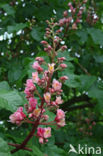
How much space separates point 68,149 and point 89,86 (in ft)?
2.23

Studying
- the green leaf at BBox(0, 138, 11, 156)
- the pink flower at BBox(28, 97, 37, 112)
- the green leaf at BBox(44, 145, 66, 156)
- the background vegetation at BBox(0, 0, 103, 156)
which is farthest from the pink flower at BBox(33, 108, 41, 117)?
the background vegetation at BBox(0, 0, 103, 156)

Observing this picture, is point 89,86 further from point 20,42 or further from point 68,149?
point 20,42

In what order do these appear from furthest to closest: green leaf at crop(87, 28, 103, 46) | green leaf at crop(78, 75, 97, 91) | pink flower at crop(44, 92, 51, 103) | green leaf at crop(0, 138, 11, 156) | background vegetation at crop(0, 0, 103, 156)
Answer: green leaf at crop(87, 28, 103, 46)
background vegetation at crop(0, 0, 103, 156)
green leaf at crop(78, 75, 97, 91)
pink flower at crop(44, 92, 51, 103)
green leaf at crop(0, 138, 11, 156)

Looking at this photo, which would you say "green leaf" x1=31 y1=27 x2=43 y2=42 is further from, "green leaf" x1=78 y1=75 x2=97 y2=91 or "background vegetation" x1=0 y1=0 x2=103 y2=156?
"green leaf" x1=78 y1=75 x2=97 y2=91

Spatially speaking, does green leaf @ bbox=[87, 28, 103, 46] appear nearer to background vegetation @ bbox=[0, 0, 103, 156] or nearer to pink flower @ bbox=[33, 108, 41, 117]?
background vegetation @ bbox=[0, 0, 103, 156]

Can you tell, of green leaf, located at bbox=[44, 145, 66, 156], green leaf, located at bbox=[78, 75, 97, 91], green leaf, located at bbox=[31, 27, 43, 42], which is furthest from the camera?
green leaf, located at bbox=[31, 27, 43, 42]

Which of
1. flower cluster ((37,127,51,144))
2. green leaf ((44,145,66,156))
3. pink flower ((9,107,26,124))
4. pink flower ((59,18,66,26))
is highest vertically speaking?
pink flower ((59,18,66,26))

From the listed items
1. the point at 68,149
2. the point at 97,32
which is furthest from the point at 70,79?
the point at 97,32

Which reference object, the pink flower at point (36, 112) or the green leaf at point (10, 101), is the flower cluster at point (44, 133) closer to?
the pink flower at point (36, 112)

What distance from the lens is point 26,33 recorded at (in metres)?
3.57

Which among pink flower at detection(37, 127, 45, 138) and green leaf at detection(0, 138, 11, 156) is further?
pink flower at detection(37, 127, 45, 138)

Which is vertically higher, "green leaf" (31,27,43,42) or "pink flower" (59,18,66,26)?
"pink flower" (59,18,66,26)

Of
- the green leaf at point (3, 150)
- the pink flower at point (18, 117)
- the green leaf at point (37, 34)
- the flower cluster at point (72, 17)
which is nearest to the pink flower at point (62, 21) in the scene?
the flower cluster at point (72, 17)

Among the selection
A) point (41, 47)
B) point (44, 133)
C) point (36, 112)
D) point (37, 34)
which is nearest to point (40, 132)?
point (44, 133)
